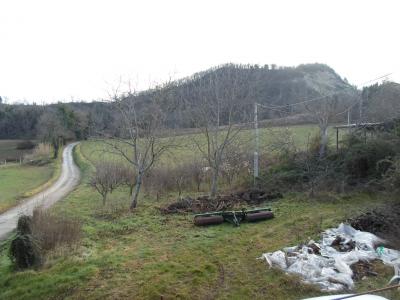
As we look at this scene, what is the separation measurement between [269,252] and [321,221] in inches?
99.3

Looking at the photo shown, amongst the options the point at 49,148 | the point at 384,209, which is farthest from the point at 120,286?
the point at 49,148

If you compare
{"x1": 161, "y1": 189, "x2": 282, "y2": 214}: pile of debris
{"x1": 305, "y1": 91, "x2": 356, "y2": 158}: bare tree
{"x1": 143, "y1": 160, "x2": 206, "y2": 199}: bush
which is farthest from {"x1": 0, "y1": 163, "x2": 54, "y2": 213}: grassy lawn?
{"x1": 305, "y1": 91, "x2": 356, "y2": 158}: bare tree

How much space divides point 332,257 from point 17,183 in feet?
108

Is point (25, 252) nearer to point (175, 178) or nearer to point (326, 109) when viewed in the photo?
point (175, 178)

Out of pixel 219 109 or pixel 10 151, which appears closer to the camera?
pixel 219 109

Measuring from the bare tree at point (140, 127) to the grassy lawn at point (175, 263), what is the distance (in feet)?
9.29

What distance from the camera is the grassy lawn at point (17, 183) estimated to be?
903 inches

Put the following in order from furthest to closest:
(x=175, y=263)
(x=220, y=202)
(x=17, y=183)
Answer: (x=17, y=183) < (x=220, y=202) < (x=175, y=263)

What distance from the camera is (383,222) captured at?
842cm

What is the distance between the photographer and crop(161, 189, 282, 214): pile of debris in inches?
484

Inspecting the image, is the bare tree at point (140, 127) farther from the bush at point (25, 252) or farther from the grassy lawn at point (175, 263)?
the bush at point (25, 252)

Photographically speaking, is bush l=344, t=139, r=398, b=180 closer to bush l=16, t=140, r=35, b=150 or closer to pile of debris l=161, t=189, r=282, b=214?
pile of debris l=161, t=189, r=282, b=214

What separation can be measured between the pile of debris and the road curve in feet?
15.1

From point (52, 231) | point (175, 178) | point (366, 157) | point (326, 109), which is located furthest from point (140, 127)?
point (326, 109)
